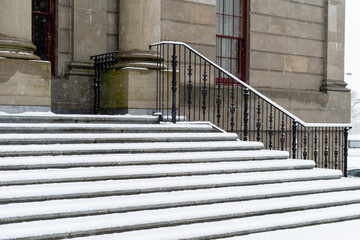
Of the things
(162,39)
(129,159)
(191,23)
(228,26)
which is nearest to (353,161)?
(228,26)

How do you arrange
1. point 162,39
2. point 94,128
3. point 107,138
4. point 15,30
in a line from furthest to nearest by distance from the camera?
point 162,39
point 15,30
point 94,128
point 107,138

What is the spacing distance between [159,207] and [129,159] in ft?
3.82

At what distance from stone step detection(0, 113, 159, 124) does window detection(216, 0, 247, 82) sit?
493 centimetres

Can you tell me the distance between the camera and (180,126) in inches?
343

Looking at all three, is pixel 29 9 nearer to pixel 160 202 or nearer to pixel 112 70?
pixel 112 70

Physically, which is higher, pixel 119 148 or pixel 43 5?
pixel 43 5

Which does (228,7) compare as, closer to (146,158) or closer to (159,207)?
(146,158)

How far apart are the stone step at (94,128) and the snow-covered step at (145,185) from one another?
1.67 metres

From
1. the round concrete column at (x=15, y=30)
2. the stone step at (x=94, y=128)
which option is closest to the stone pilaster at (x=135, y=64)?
the stone step at (x=94, y=128)

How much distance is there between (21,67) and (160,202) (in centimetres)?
433

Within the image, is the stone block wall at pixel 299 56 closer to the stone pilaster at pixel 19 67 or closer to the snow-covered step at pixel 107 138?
the snow-covered step at pixel 107 138

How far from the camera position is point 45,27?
36.0 feet

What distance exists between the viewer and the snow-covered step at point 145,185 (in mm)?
5555

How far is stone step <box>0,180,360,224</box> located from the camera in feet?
17.4
